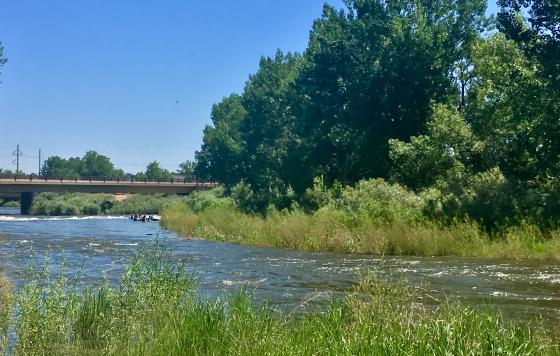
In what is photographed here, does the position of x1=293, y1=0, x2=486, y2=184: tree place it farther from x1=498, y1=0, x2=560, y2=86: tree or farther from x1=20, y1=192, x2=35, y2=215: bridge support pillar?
x1=20, y1=192, x2=35, y2=215: bridge support pillar

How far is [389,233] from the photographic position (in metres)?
27.6

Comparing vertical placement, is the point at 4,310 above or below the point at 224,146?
below

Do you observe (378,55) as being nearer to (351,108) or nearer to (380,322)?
(351,108)

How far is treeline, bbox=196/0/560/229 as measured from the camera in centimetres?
2858

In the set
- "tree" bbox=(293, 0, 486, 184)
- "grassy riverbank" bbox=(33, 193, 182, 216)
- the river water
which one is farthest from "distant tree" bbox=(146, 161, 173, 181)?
the river water

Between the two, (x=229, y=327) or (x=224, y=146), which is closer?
(x=229, y=327)

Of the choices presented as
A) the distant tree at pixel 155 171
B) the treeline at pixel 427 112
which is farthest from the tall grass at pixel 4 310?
the distant tree at pixel 155 171

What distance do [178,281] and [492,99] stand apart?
2859cm

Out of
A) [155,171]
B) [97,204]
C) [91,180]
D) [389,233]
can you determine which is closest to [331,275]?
[389,233]

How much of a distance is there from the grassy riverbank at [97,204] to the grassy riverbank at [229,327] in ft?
311

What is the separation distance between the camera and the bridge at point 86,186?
8806 cm

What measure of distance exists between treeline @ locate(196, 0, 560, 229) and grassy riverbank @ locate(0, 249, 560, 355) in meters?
18.5

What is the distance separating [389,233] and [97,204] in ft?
304

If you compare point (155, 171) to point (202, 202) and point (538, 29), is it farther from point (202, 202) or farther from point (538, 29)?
point (538, 29)
